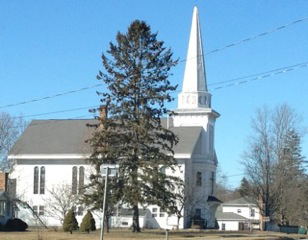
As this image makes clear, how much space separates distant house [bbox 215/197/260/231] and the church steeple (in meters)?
16.8

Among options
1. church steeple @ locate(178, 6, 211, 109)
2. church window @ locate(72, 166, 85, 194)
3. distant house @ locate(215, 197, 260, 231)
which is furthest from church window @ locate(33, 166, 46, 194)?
distant house @ locate(215, 197, 260, 231)

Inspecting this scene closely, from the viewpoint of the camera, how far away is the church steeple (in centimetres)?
9200

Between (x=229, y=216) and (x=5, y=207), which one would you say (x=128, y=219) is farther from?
(x=229, y=216)

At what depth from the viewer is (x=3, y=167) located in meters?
90.4

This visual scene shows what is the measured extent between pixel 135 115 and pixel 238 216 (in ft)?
185

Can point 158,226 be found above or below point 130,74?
below

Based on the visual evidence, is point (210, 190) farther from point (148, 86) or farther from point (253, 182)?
point (148, 86)

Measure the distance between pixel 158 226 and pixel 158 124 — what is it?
3310 cm

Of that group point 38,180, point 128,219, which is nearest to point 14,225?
point 128,219

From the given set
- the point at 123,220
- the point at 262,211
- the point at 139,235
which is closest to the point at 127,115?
the point at 139,235

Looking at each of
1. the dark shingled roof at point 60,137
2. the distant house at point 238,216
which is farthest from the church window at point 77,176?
the distant house at point 238,216

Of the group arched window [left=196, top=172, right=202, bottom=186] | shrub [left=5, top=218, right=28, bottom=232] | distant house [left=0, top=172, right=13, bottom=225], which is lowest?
shrub [left=5, top=218, right=28, bottom=232]

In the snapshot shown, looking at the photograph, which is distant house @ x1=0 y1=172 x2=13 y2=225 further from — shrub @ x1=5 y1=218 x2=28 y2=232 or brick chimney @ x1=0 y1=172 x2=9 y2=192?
shrub @ x1=5 y1=218 x2=28 y2=232

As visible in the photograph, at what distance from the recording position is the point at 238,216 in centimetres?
10788
